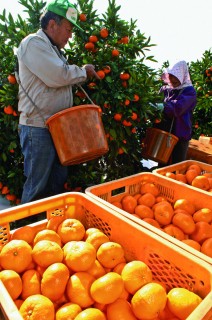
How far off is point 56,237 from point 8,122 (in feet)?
5.62

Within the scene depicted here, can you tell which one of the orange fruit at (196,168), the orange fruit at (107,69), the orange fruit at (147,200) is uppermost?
the orange fruit at (107,69)

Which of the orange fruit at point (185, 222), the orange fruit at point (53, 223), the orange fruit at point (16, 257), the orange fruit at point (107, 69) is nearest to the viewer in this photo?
the orange fruit at point (16, 257)

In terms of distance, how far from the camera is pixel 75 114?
6.02 feet

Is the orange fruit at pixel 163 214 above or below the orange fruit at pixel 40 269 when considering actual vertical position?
above

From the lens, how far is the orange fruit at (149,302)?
2.71 feet

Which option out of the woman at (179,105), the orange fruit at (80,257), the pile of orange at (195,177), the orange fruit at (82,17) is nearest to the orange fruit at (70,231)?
the orange fruit at (80,257)

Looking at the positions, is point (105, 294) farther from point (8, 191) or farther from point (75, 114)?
point (8, 191)

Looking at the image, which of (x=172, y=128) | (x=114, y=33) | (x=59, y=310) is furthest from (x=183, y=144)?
(x=59, y=310)

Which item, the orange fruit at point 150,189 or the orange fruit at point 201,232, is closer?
the orange fruit at point 201,232

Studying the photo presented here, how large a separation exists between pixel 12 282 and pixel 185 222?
0.85 meters

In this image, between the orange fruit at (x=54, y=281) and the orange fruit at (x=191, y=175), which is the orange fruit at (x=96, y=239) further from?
the orange fruit at (x=191, y=175)

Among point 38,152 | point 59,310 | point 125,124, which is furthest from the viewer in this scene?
point 125,124

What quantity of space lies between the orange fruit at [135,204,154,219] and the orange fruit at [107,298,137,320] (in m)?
0.63

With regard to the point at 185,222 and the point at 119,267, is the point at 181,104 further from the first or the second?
the point at 119,267
